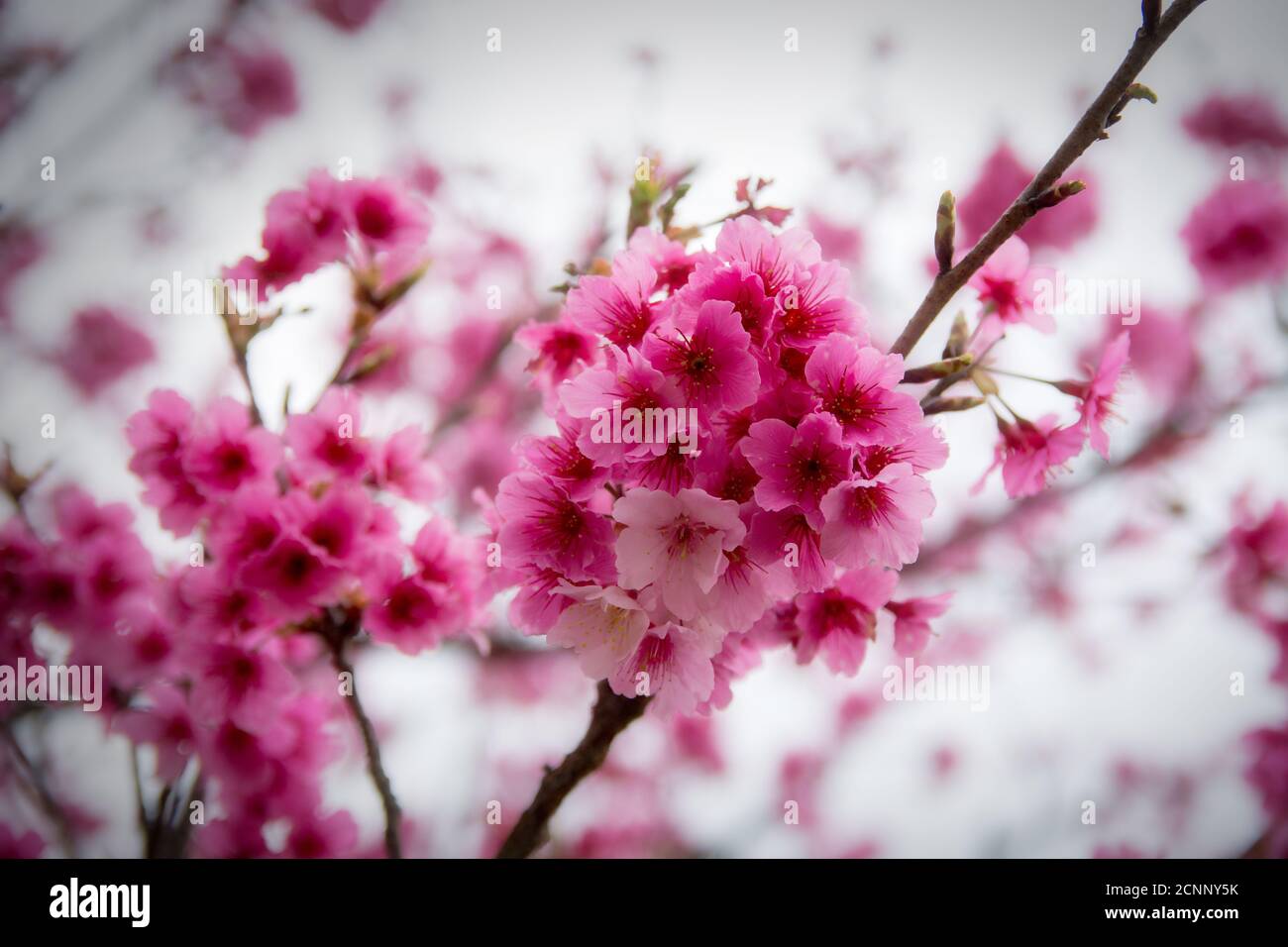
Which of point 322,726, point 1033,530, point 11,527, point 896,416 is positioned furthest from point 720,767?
point 896,416

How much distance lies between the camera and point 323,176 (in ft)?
5.56

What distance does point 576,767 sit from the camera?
4.31 ft

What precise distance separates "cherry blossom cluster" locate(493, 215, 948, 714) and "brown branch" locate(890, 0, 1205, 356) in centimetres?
19

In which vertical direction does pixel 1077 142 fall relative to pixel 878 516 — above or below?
above

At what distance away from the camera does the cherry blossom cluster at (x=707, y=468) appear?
98cm

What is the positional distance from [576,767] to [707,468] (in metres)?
0.62

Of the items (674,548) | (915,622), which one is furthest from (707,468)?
(915,622)

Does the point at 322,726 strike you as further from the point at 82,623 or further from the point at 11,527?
the point at 11,527

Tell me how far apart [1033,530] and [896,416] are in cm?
465

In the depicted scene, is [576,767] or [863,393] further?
[576,767]

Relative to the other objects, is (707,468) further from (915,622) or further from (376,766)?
(376,766)

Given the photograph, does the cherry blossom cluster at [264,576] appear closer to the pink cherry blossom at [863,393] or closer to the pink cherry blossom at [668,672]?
the pink cherry blossom at [668,672]
